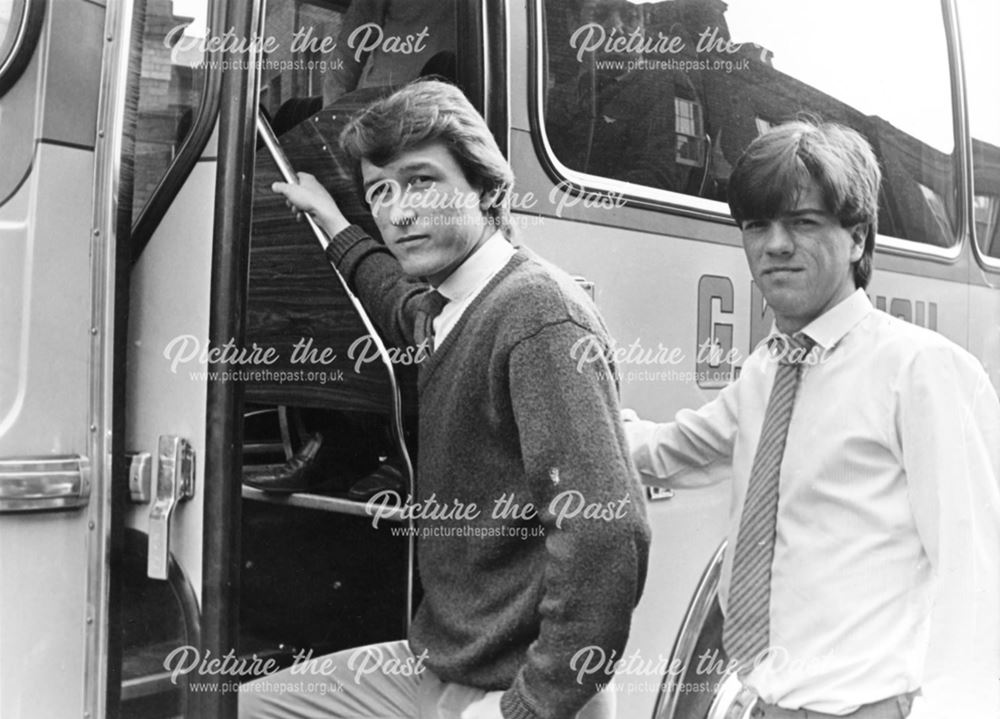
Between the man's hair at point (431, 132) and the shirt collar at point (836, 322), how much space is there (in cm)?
63

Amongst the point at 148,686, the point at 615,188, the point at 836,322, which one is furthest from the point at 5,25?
the point at 836,322

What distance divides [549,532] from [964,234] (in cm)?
265

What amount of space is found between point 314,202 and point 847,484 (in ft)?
4.11

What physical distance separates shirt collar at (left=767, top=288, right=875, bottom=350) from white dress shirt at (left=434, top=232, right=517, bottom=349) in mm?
560

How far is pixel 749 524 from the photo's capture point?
1.98 meters

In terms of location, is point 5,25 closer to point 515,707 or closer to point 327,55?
point 327,55

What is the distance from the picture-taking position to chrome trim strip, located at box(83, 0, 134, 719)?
1905mm

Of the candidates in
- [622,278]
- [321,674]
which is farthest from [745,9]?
[321,674]

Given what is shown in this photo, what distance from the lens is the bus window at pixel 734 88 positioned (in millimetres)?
2617

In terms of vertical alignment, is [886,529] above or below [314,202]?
below

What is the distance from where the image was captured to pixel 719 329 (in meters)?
2.89

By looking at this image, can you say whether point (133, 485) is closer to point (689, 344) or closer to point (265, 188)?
point (265, 188)

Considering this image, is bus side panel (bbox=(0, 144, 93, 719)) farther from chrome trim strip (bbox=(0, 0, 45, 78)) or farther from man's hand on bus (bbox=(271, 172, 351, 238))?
man's hand on bus (bbox=(271, 172, 351, 238))

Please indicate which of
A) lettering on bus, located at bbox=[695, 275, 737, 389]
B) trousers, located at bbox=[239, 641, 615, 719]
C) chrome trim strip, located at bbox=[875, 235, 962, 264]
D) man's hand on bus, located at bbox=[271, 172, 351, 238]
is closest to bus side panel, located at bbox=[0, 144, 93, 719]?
trousers, located at bbox=[239, 641, 615, 719]
